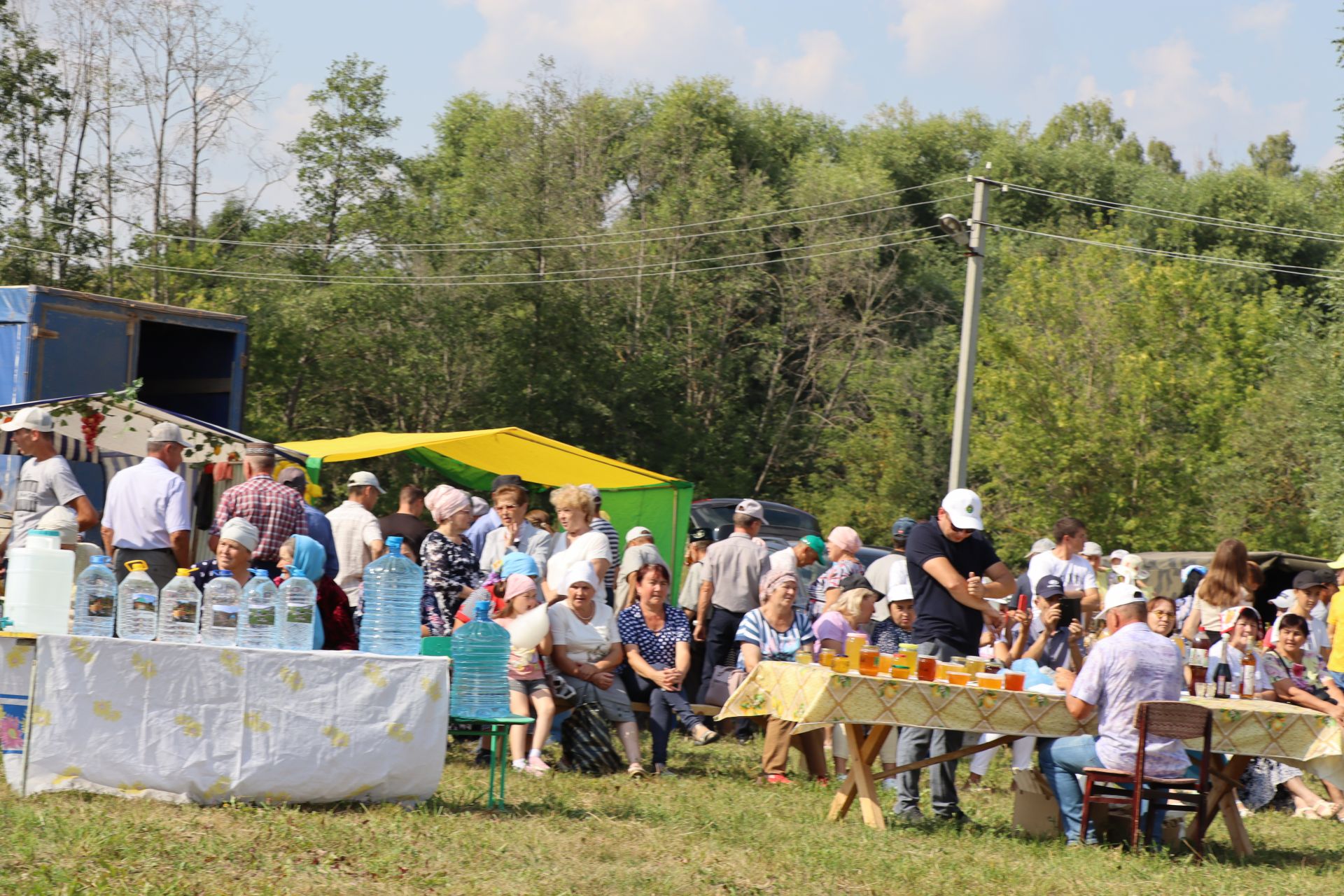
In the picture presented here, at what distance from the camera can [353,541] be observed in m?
9.08

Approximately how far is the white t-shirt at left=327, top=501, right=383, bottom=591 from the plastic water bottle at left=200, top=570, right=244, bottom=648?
3.02 meters

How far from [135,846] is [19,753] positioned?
3.06ft

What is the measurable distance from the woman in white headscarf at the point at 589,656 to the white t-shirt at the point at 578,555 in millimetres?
243

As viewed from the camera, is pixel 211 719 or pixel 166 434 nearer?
pixel 211 719

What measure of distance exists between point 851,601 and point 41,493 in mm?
4801

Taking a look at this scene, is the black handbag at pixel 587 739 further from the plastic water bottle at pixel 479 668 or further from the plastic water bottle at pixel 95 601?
the plastic water bottle at pixel 95 601

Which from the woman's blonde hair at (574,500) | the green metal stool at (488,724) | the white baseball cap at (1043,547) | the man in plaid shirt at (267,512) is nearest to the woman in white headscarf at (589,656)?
the woman's blonde hair at (574,500)

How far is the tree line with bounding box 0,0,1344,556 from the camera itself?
27062mm

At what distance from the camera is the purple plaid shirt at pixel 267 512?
23.7 ft

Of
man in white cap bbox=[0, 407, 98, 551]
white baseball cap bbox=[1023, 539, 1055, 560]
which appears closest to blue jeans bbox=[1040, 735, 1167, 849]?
white baseball cap bbox=[1023, 539, 1055, 560]

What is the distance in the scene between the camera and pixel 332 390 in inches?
1096

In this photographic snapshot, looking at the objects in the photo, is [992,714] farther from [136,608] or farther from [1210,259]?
[1210,259]

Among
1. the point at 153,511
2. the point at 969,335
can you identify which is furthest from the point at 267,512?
the point at 969,335

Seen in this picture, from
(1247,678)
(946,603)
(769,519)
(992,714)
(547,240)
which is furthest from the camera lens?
(547,240)
